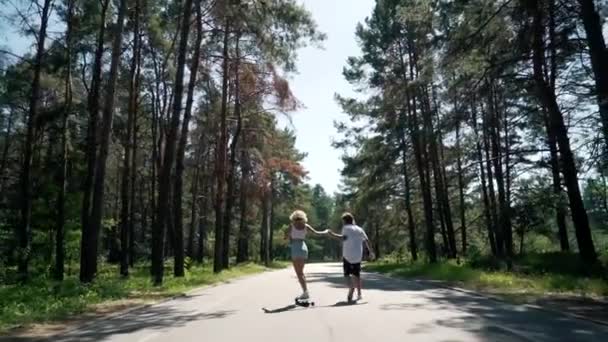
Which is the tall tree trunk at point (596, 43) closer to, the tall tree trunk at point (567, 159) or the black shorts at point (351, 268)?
the tall tree trunk at point (567, 159)

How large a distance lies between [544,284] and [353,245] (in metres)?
6.18

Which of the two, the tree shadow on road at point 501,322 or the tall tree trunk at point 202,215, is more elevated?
the tall tree trunk at point 202,215

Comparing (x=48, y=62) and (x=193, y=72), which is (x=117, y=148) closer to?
(x=48, y=62)

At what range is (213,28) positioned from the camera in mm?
22594

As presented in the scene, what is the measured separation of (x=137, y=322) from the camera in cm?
973

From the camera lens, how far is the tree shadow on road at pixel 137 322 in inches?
326

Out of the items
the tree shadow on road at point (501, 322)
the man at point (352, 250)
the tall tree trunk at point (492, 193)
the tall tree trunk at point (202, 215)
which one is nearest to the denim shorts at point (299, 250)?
the man at point (352, 250)

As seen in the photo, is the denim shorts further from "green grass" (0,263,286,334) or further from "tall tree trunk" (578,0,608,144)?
"tall tree trunk" (578,0,608,144)

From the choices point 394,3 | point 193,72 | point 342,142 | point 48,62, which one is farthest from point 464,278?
point 342,142

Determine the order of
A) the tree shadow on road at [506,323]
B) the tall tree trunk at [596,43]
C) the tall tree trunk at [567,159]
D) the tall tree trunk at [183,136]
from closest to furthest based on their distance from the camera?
1. the tree shadow on road at [506,323]
2. the tall tree trunk at [596,43]
3. the tall tree trunk at [567,159]
4. the tall tree trunk at [183,136]

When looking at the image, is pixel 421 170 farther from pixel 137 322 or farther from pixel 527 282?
pixel 137 322

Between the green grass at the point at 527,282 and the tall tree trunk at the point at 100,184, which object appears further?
the tall tree trunk at the point at 100,184

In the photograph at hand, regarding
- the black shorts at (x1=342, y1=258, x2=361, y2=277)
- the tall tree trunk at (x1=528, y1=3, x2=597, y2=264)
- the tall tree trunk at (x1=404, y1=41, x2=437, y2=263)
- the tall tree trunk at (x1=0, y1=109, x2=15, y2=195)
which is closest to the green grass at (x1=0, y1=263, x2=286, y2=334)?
the black shorts at (x1=342, y1=258, x2=361, y2=277)

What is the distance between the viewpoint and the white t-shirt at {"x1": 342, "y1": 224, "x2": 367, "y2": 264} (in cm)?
1141
